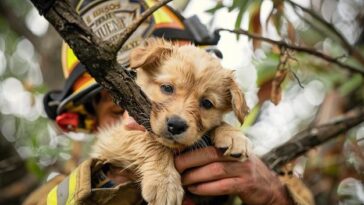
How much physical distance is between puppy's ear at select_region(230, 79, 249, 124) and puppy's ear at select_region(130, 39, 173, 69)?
0.36 m

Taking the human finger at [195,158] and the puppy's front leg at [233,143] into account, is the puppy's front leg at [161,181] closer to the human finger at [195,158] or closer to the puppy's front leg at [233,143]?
the human finger at [195,158]

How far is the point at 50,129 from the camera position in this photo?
5574 mm

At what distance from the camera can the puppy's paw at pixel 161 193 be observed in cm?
231

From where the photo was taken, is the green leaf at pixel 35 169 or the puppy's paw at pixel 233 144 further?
the green leaf at pixel 35 169

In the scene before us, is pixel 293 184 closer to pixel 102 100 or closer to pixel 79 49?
pixel 102 100

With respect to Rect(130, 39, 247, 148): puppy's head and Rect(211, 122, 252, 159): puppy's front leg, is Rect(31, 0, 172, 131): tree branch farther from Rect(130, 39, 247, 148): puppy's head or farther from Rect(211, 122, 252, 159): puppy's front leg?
Rect(211, 122, 252, 159): puppy's front leg

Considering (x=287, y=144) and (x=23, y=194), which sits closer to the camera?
(x=287, y=144)

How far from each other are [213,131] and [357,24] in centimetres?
228

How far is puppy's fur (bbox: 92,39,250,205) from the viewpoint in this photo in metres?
2.34

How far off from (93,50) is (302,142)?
6.68 ft

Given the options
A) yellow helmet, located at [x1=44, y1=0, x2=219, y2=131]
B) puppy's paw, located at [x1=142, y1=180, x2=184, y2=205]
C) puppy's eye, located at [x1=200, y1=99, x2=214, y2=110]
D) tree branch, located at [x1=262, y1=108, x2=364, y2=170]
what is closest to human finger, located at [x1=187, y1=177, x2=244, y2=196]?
puppy's paw, located at [x1=142, y1=180, x2=184, y2=205]

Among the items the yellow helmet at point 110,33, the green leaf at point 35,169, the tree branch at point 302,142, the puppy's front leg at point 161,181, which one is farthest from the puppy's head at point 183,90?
the green leaf at point 35,169

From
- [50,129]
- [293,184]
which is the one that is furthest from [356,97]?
[50,129]

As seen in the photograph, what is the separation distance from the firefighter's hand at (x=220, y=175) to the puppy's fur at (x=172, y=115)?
8 cm
